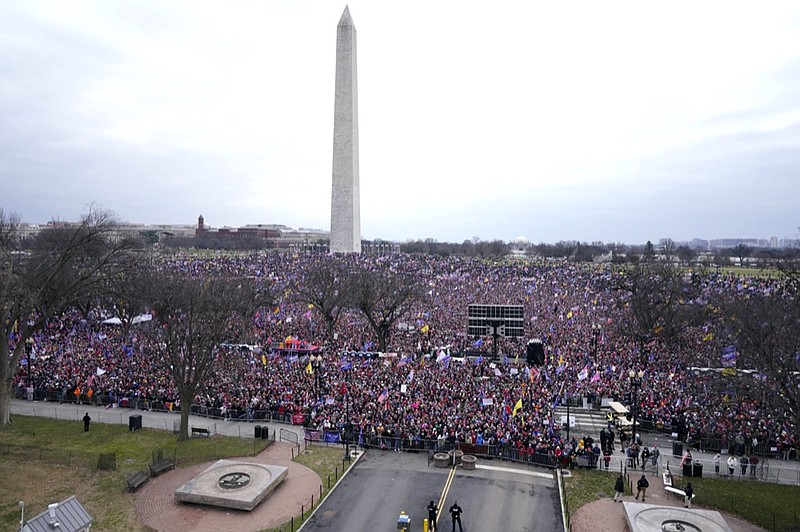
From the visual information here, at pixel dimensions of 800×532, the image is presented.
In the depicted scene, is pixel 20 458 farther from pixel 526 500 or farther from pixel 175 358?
pixel 526 500

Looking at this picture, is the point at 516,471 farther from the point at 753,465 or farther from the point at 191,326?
the point at 191,326

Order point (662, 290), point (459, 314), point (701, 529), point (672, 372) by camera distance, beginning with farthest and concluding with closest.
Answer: point (459, 314), point (662, 290), point (672, 372), point (701, 529)

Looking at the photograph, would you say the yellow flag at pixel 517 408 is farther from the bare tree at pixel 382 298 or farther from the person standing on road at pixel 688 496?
the bare tree at pixel 382 298

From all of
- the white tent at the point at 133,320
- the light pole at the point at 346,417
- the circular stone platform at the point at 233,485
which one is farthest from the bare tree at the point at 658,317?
the white tent at the point at 133,320

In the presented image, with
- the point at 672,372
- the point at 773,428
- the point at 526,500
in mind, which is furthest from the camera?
the point at 672,372

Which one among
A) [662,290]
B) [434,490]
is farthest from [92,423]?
[662,290]

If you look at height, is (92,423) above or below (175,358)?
below

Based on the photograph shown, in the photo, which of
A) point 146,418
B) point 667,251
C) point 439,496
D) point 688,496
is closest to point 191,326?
point 146,418
